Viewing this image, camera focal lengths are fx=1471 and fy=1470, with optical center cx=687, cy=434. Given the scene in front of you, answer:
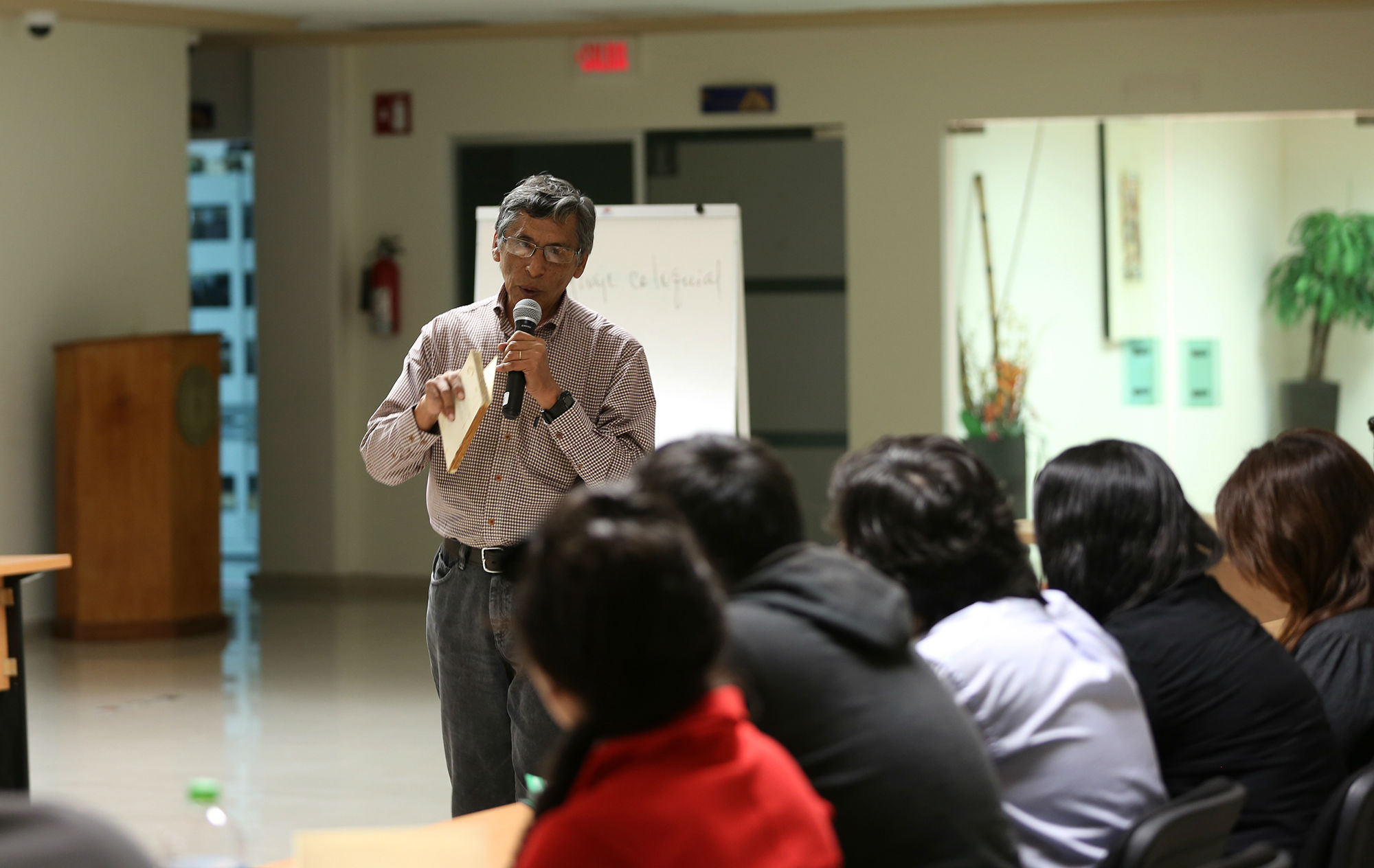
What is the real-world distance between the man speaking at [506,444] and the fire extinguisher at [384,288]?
5.50m

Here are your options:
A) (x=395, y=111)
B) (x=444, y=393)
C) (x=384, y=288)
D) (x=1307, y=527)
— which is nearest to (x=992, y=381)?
(x=384, y=288)

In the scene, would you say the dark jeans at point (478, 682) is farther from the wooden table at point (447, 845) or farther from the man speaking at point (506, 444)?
the wooden table at point (447, 845)

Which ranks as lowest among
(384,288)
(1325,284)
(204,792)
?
(204,792)

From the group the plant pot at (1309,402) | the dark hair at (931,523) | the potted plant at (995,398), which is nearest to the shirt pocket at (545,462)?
the dark hair at (931,523)

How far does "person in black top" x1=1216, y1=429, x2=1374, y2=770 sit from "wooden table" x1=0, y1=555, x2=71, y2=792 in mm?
2708

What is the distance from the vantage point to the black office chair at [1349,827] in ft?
5.98

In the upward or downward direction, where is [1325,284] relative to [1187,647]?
upward

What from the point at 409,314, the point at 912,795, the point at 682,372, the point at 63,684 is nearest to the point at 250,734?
the point at 63,684

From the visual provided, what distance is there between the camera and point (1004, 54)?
24.9 feet

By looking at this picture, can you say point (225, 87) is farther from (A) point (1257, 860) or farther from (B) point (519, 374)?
(A) point (1257, 860)

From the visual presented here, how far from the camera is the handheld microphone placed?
2584 millimetres

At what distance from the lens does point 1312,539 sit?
237 centimetres

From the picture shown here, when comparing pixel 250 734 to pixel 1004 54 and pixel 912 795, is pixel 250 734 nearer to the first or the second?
pixel 912 795

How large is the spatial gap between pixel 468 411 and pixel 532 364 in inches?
6.3
